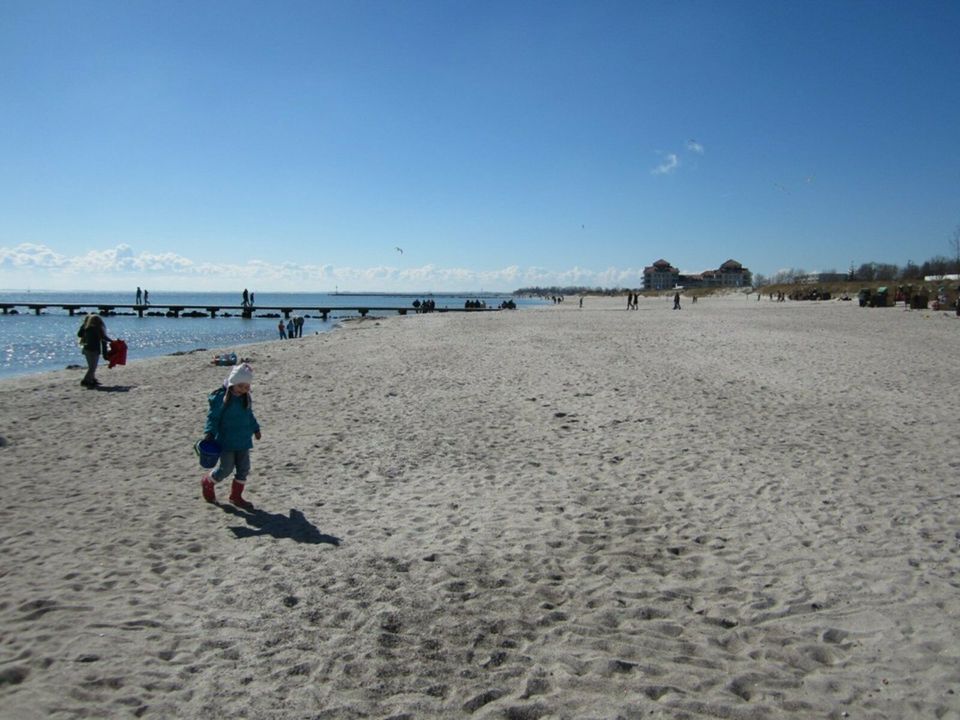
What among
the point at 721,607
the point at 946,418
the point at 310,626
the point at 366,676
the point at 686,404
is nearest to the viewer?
the point at 366,676

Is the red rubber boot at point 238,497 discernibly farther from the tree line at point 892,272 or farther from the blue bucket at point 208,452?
the tree line at point 892,272

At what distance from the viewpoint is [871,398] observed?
37.9ft

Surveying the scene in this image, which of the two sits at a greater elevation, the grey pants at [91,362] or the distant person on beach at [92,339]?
the distant person on beach at [92,339]

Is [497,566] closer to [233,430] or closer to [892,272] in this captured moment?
[233,430]

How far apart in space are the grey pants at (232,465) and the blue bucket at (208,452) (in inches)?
4.0

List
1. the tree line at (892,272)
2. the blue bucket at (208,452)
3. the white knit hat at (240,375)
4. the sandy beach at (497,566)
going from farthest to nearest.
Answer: the tree line at (892,272)
the blue bucket at (208,452)
the white knit hat at (240,375)
the sandy beach at (497,566)

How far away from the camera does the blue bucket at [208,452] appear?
6211 mm

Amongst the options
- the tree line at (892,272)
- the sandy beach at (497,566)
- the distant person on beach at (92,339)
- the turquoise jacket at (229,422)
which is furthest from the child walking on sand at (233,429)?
the tree line at (892,272)

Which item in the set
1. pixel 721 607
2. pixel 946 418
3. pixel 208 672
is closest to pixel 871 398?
pixel 946 418

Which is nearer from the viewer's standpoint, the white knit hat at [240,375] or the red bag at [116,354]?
the white knit hat at [240,375]

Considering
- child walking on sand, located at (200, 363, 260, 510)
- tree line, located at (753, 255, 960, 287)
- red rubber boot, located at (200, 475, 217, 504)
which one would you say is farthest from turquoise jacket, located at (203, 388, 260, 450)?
tree line, located at (753, 255, 960, 287)

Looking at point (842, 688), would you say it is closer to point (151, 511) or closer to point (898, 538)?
point (898, 538)

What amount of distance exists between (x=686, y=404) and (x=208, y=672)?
961 centimetres

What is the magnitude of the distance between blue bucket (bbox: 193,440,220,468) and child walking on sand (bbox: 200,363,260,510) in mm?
52
